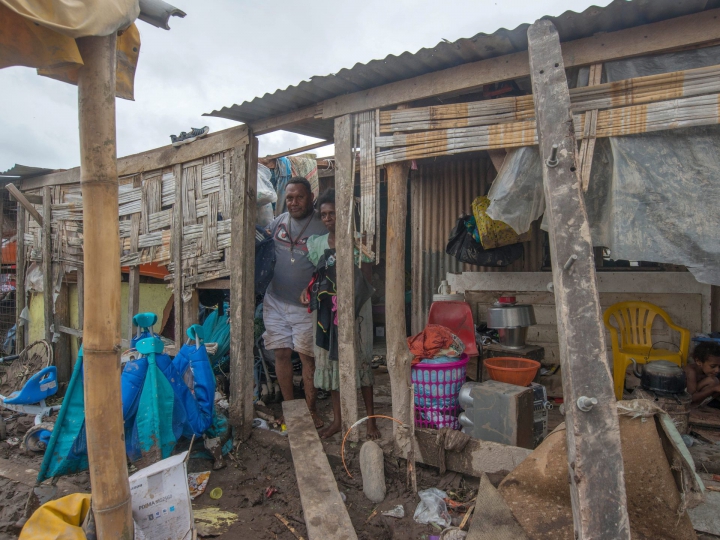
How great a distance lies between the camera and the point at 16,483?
14.3 ft

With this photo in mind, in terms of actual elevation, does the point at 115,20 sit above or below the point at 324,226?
above

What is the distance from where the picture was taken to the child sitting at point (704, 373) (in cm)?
480

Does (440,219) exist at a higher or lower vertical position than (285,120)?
lower

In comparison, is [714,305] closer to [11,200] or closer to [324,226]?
[324,226]

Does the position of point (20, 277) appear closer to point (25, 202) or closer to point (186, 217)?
point (25, 202)

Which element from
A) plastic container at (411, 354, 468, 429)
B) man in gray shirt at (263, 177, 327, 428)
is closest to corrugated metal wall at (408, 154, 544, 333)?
man in gray shirt at (263, 177, 327, 428)

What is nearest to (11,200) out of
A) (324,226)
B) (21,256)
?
(21,256)

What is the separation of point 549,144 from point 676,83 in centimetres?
153

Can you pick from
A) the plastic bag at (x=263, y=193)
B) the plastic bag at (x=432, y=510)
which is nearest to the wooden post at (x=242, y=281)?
the plastic bag at (x=263, y=193)

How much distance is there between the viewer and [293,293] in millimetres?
5250

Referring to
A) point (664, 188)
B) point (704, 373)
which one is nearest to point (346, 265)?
point (664, 188)

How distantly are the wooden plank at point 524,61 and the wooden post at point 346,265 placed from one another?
0.24m

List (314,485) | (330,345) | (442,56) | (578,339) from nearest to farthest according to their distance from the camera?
1. (578,339)
2. (314,485)
3. (442,56)
4. (330,345)

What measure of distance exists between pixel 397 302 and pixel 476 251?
65.7 inches
